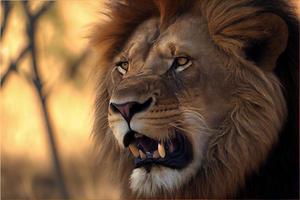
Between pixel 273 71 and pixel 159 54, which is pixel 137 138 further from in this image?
pixel 273 71

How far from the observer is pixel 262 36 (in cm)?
319

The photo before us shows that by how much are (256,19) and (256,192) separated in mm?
687

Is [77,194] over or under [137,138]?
under

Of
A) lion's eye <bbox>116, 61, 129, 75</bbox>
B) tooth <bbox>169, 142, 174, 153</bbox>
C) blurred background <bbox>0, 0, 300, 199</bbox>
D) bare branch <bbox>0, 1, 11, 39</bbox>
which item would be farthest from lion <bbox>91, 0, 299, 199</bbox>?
blurred background <bbox>0, 0, 300, 199</bbox>

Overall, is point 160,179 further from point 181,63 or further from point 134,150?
point 181,63

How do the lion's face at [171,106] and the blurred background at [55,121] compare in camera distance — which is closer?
the lion's face at [171,106]

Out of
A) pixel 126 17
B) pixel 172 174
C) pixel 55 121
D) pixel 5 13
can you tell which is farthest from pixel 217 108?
pixel 55 121

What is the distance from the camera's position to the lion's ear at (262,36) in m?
3.16

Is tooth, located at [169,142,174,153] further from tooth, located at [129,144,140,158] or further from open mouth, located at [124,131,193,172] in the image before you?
tooth, located at [129,144,140,158]

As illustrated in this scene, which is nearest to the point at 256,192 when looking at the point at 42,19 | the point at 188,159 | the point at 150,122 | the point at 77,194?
the point at 188,159

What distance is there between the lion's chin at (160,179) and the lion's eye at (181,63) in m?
0.39

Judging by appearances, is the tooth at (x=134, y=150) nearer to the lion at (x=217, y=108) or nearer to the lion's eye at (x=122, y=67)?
the lion at (x=217, y=108)

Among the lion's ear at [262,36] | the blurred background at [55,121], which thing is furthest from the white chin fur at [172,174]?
the blurred background at [55,121]

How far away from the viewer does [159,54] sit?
3.28 meters
